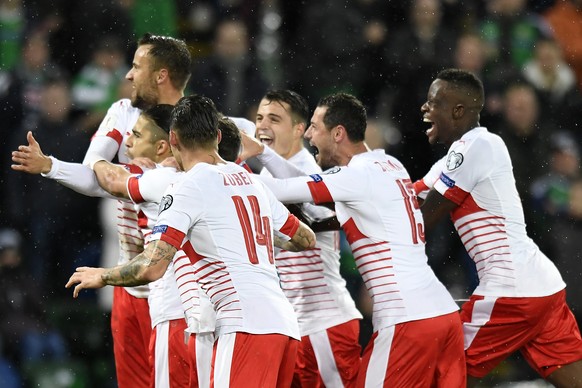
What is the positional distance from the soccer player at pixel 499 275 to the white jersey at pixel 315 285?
2.43ft

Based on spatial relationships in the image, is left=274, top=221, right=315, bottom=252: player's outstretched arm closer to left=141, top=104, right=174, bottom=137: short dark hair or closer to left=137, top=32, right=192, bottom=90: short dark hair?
left=141, top=104, right=174, bottom=137: short dark hair

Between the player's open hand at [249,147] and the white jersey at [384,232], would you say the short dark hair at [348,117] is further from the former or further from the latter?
the player's open hand at [249,147]

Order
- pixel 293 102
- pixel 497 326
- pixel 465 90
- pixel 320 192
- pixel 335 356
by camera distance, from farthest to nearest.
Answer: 1. pixel 293 102
2. pixel 465 90
3. pixel 335 356
4. pixel 497 326
5. pixel 320 192

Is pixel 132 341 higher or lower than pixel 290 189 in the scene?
lower

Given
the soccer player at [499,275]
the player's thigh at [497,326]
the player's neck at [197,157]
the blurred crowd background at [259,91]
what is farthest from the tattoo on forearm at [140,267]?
the blurred crowd background at [259,91]

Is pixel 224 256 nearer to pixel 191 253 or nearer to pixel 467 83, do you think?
pixel 191 253

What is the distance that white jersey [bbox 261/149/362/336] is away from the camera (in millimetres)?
7441

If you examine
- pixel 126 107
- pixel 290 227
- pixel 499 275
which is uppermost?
pixel 126 107

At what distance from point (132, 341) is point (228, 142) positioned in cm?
155

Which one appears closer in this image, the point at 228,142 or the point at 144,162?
the point at 228,142

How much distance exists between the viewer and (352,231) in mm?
6910

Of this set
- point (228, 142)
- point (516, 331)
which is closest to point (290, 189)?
point (228, 142)

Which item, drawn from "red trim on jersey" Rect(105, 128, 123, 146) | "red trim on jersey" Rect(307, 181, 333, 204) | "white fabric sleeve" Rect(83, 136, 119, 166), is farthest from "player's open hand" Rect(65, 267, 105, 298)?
"red trim on jersey" Rect(105, 128, 123, 146)

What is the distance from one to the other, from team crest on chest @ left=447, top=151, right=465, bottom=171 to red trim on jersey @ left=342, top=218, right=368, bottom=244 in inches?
29.8
